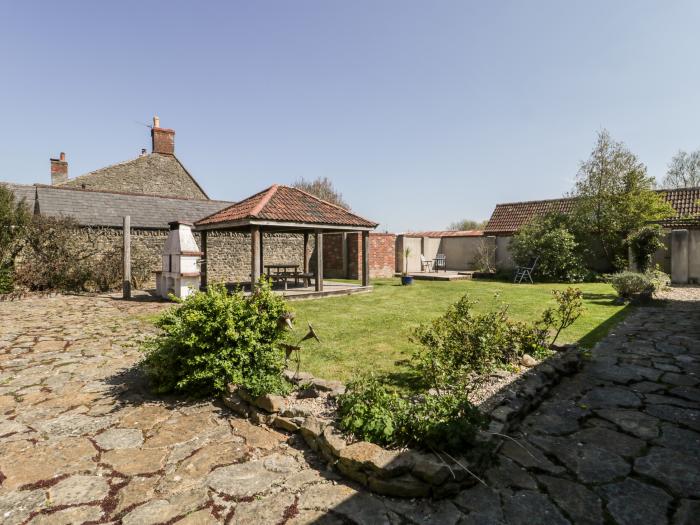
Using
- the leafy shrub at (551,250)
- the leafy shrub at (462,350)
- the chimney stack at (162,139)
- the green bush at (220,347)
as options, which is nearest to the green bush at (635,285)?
the leafy shrub at (551,250)

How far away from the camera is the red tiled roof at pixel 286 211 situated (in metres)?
11.0

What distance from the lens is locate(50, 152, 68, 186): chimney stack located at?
22125 mm

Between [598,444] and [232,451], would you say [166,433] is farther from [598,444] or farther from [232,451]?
[598,444]

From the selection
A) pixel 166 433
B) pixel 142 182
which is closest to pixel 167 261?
pixel 166 433

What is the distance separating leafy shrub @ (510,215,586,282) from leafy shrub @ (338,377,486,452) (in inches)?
593

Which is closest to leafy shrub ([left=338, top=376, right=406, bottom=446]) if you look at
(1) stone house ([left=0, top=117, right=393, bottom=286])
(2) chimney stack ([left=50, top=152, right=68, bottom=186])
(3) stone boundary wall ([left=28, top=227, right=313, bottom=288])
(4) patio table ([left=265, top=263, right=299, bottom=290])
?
(4) patio table ([left=265, top=263, right=299, bottom=290])

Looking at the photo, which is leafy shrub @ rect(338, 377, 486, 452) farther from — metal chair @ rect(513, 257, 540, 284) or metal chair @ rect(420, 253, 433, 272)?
metal chair @ rect(420, 253, 433, 272)

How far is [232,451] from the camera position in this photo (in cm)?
301

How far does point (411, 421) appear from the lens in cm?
285

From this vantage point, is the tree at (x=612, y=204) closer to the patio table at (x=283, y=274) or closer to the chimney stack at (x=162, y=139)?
the patio table at (x=283, y=274)

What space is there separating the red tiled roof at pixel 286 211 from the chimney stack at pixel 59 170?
604 inches

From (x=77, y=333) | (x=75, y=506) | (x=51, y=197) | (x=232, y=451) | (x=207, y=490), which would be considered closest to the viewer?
(x=75, y=506)

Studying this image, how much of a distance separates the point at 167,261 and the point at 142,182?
13.4 metres

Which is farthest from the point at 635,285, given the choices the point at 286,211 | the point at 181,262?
the point at 181,262
